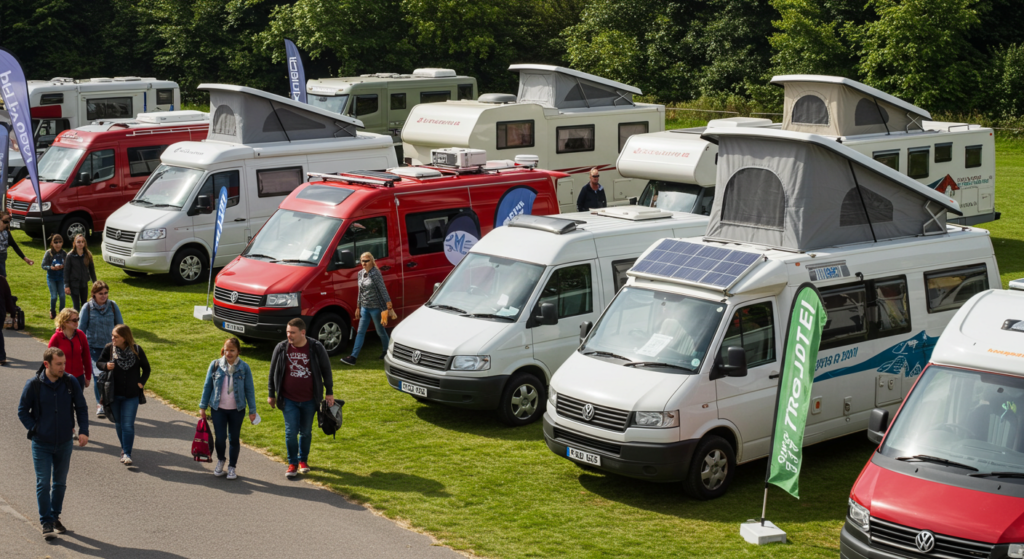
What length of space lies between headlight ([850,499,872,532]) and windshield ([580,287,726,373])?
234 cm

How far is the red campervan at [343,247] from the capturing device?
14.5 metres

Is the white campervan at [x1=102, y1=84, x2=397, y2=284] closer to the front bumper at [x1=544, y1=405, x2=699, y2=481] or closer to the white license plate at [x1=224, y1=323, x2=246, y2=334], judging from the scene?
the white license plate at [x1=224, y1=323, x2=246, y2=334]

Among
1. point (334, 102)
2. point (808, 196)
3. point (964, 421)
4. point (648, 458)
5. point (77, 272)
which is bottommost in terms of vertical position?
point (648, 458)

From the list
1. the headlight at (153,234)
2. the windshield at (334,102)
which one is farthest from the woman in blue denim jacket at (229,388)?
the windshield at (334,102)

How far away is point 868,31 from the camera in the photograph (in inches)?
1575

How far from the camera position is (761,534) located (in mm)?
8906

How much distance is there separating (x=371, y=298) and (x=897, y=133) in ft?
36.7

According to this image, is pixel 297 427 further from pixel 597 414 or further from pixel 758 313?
pixel 758 313

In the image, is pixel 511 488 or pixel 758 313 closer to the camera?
pixel 758 313

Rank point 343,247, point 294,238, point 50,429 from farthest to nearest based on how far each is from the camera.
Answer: point 294,238 < point 343,247 < point 50,429

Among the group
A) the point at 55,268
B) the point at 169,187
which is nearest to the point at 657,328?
the point at 55,268

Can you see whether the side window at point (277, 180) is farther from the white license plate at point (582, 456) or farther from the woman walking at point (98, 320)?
the white license plate at point (582, 456)

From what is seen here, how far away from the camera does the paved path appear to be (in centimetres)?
884

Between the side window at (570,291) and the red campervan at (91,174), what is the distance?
13583mm
